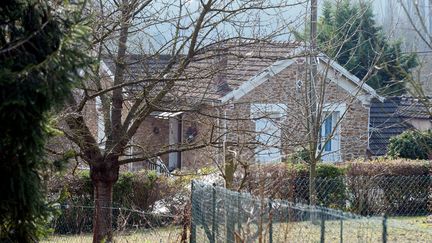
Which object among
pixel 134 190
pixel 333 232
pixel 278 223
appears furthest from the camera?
pixel 134 190

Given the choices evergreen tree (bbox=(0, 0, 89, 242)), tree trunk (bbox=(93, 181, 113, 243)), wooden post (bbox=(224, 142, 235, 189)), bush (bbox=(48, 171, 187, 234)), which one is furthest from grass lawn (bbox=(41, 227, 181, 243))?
evergreen tree (bbox=(0, 0, 89, 242))

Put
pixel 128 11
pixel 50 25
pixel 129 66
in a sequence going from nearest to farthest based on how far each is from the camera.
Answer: pixel 50 25, pixel 128 11, pixel 129 66

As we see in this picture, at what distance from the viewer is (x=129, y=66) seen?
10.2 metres

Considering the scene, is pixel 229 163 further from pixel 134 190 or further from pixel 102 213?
pixel 134 190

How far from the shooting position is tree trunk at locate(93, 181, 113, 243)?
10.7 m

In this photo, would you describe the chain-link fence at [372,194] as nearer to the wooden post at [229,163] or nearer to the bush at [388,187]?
the bush at [388,187]

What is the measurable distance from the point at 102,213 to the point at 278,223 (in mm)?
3931

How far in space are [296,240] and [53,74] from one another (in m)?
4.54

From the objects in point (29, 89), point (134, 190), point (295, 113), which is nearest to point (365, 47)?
point (134, 190)

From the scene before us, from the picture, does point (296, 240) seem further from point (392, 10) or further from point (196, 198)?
point (392, 10)

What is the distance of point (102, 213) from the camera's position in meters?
10.9

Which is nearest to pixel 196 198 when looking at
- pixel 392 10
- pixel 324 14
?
pixel 392 10

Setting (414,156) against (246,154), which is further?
(414,156)

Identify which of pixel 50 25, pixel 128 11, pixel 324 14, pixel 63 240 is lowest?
pixel 63 240
